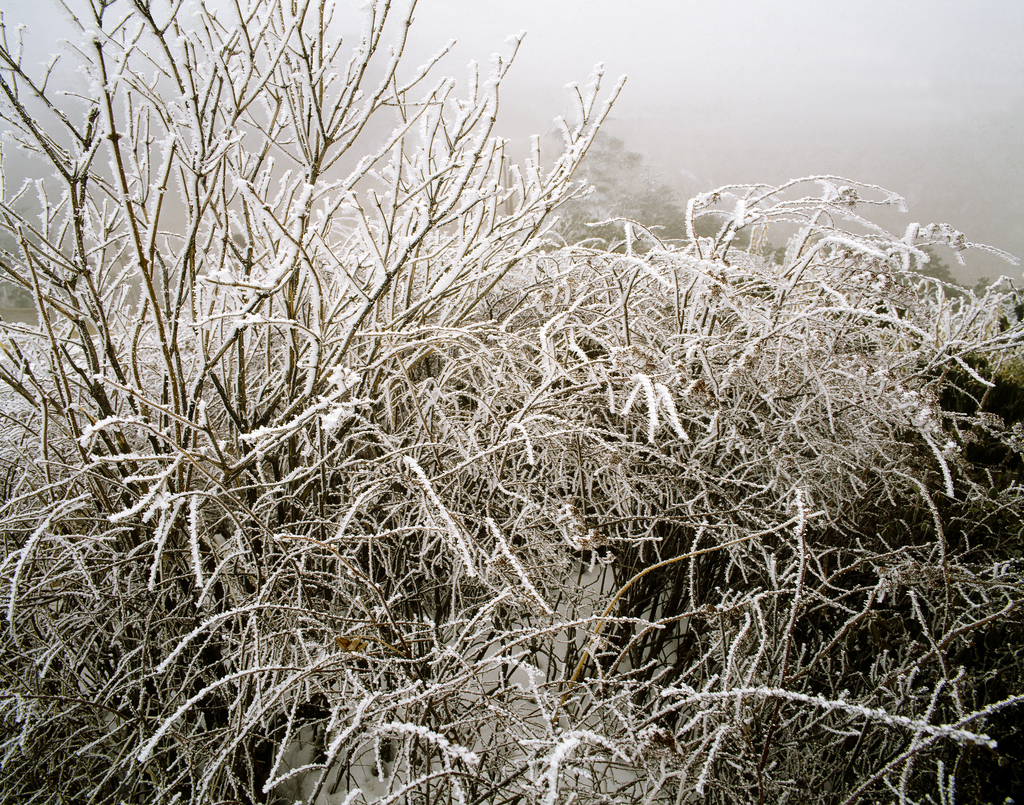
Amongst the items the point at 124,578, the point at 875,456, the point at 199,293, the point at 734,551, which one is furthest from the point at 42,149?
the point at 875,456

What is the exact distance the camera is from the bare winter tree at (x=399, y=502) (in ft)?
3.23

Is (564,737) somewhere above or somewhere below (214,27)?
below

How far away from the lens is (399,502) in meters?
1.33

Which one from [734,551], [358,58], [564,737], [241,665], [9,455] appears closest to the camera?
[564,737]

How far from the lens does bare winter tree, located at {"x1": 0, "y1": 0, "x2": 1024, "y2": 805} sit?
984 millimetres

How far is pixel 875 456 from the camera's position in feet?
5.67

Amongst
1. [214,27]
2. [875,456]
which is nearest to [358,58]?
[214,27]

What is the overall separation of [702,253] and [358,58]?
43.1 inches

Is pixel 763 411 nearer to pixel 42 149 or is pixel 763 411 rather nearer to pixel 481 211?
pixel 481 211

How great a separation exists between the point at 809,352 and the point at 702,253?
440 mm

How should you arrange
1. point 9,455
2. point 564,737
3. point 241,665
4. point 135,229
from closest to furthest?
1. point 564,737
2. point 135,229
3. point 241,665
4. point 9,455

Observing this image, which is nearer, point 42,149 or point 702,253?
point 42,149

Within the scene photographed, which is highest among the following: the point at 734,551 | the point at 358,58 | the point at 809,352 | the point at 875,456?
the point at 358,58

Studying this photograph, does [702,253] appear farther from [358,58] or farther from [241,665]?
[241,665]
